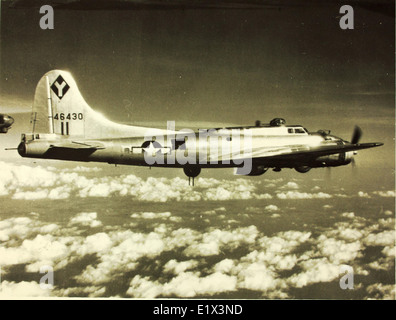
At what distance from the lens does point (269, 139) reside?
50.6ft

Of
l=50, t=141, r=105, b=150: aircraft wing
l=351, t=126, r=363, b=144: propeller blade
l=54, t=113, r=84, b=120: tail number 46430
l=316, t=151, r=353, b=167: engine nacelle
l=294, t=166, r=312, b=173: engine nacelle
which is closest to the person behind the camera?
l=50, t=141, r=105, b=150: aircraft wing

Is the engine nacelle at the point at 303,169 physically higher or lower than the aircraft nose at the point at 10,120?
lower

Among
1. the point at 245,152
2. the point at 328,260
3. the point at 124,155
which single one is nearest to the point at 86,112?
the point at 124,155

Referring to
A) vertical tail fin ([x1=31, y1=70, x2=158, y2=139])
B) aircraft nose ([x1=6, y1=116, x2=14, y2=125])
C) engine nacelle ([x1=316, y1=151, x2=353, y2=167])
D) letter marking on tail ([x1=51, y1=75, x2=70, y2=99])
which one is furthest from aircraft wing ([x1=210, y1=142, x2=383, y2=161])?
aircraft nose ([x1=6, y1=116, x2=14, y2=125])

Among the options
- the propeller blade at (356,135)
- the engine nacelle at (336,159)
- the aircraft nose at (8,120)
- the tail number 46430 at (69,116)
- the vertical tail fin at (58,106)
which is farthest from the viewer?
the engine nacelle at (336,159)

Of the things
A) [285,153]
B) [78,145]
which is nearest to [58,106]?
[78,145]

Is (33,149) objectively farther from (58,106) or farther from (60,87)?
(60,87)

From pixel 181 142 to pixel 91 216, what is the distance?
472 centimetres

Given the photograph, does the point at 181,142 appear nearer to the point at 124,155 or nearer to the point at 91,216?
the point at 124,155

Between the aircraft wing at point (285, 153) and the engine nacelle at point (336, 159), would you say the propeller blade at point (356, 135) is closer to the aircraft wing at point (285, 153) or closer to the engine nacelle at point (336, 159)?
the engine nacelle at point (336, 159)

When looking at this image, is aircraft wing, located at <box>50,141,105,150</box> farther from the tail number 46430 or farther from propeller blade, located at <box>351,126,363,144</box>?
propeller blade, located at <box>351,126,363,144</box>

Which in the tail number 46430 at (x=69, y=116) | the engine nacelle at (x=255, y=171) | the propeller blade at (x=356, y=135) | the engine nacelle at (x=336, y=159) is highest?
the tail number 46430 at (x=69, y=116)

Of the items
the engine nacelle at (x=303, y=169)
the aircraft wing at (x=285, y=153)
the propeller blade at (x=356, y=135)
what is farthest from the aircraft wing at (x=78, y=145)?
the propeller blade at (x=356, y=135)

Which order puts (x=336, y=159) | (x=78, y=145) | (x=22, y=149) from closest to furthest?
(x=22, y=149) < (x=78, y=145) < (x=336, y=159)
